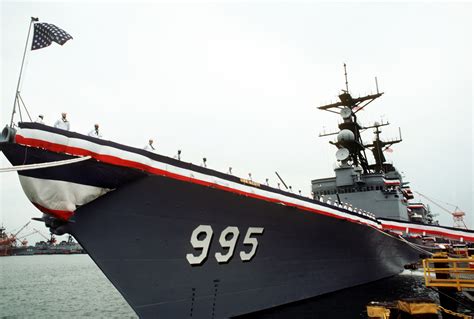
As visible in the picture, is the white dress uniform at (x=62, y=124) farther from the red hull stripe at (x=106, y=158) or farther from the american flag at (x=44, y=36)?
the american flag at (x=44, y=36)

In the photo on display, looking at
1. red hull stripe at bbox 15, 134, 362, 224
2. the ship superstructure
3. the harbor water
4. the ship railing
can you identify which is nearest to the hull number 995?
red hull stripe at bbox 15, 134, 362, 224

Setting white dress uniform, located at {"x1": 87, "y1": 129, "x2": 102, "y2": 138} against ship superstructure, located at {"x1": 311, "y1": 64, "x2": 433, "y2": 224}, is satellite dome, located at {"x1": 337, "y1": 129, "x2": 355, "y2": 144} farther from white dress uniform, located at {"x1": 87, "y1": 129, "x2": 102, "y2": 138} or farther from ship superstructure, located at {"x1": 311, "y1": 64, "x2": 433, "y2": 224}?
white dress uniform, located at {"x1": 87, "y1": 129, "x2": 102, "y2": 138}

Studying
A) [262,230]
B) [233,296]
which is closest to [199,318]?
[233,296]

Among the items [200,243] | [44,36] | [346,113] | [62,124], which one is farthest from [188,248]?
[346,113]

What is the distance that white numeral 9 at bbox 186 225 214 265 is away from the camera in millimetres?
7297

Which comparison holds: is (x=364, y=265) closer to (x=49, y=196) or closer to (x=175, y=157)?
(x=175, y=157)

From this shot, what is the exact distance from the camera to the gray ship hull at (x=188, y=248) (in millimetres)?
6422

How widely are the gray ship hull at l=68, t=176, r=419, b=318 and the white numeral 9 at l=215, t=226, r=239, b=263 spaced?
134 mm

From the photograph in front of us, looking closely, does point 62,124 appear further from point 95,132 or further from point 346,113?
point 346,113

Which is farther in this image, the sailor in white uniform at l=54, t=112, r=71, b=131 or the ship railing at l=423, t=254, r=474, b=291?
the ship railing at l=423, t=254, r=474, b=291

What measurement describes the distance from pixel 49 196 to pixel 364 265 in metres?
14.0

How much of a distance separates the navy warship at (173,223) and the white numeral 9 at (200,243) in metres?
0.03

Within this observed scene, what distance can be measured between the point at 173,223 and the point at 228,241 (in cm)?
174

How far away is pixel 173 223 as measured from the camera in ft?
23.0
